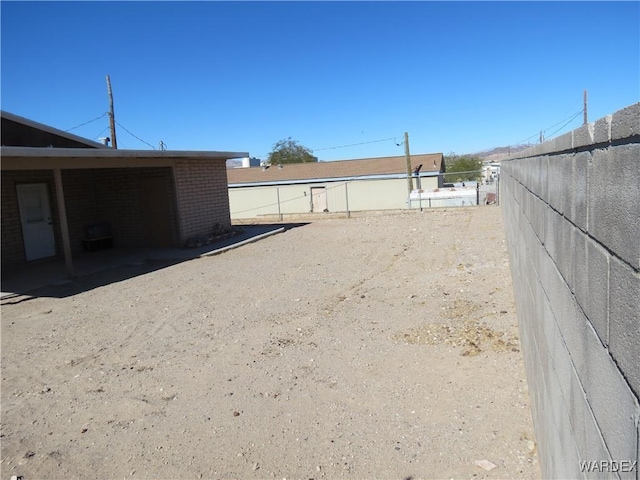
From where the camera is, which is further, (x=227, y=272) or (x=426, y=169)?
(x=426, y=169)

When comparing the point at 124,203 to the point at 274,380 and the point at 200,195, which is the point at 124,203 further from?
the point at 274,380

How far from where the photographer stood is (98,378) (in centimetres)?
539

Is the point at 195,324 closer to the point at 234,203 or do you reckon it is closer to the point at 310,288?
the point at 310,288

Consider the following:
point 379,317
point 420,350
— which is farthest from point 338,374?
point 379,317

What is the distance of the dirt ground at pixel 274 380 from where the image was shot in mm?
3658

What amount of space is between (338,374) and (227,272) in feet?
20.7

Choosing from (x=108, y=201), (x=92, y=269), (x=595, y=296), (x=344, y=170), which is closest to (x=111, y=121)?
(x=108, y=201)

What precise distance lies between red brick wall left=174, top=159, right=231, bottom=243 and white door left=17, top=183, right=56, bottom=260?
3.57 m

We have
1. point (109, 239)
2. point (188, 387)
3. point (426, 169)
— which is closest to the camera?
point (188, 387)

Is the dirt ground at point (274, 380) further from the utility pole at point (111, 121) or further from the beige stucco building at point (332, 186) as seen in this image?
the beige stucco building at point (332, 186)

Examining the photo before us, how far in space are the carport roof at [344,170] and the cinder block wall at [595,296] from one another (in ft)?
124

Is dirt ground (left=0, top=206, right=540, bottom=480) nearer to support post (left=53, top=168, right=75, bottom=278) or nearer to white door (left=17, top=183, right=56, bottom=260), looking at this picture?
support post (left=53, top=168, right=75, bottom=278)

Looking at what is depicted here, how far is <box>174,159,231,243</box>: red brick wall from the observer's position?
587 inches

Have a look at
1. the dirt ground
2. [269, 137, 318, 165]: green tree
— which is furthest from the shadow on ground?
[269, 137, 318, 165]: green tree
